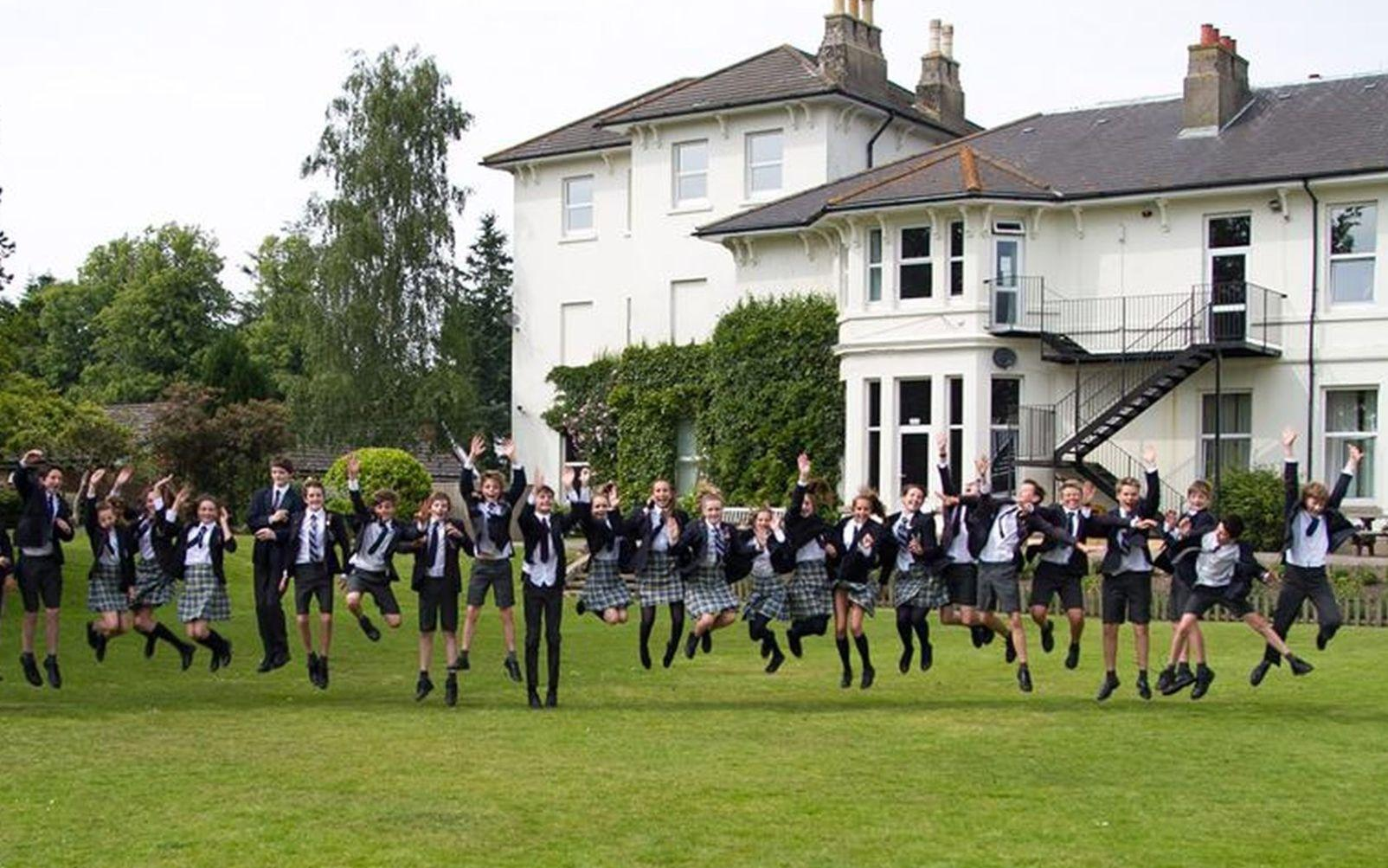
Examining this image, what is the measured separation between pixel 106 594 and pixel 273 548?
2177mm

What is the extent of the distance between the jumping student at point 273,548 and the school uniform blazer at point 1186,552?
30.1ft

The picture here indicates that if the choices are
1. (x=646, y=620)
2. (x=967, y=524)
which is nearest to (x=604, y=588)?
(x=646, y=620)

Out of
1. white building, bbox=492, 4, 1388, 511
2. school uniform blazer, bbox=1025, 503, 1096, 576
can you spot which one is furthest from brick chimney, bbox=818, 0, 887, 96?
school uniform blazer, bbox=1025, 503, 1096, 576

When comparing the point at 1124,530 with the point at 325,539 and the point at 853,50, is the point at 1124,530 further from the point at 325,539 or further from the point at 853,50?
the point at 853,50

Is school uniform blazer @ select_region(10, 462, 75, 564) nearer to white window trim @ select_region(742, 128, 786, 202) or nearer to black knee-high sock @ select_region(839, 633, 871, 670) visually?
black knee-high sock @ select_region(839, 633, 871, 670)

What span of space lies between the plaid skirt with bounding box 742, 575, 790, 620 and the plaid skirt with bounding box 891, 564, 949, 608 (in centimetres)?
124

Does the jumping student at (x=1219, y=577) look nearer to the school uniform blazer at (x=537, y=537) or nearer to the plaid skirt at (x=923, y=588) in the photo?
the plaid skirt at (x=923, y=588)

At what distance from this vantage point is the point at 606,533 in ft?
67.5

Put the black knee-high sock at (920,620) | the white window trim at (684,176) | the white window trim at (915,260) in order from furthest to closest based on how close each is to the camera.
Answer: the white window trim at (684,176) < the white window trim at (915,260) < the black knee-high sock at (920,620)

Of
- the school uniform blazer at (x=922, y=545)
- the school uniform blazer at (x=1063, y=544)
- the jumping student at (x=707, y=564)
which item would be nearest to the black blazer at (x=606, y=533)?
the jumping student at (x=707, y=564)

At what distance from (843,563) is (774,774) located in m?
5.72

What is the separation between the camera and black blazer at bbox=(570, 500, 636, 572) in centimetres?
2005

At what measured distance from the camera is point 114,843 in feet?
38.4

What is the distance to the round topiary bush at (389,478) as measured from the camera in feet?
152
